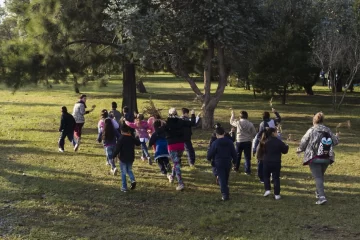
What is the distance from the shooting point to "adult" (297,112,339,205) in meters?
7.31

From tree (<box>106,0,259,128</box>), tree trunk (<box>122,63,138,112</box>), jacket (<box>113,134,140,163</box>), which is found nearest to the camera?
jacket (<box>113,134,140,163</box>)

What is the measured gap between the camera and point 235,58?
16.7m

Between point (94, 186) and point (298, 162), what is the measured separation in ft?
17.6

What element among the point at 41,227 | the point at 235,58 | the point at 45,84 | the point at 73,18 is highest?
the point at 73,18

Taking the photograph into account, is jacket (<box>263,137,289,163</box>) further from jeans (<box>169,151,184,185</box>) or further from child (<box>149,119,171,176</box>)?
child (<box>149,119,171,176</box>)

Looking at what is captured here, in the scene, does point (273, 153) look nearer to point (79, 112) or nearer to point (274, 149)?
point (274, 149)

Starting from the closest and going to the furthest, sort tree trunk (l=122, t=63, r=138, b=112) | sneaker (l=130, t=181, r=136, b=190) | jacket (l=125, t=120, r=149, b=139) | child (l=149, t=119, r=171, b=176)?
sneaker (l=130, t=181, r=136, b=190)
child (l=149, t=119, r=171, b=176)
jacket (l=125, t=120, r=149, b=139)
tree trunk (l=122, t=63, r=138, b=112)

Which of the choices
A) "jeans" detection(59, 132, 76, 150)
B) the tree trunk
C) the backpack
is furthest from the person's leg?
the tree trunk

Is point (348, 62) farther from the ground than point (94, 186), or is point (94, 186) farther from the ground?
point (348, 62)

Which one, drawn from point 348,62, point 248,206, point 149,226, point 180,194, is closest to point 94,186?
point 180,194

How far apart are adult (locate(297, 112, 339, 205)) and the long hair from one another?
13.1 feet

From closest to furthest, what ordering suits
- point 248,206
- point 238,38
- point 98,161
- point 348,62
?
point 248,206 < point 98,161 < point 238,38 < point 348,62

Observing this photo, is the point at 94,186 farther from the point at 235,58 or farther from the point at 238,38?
the point at 235,58

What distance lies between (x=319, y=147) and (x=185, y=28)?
8.92 m
